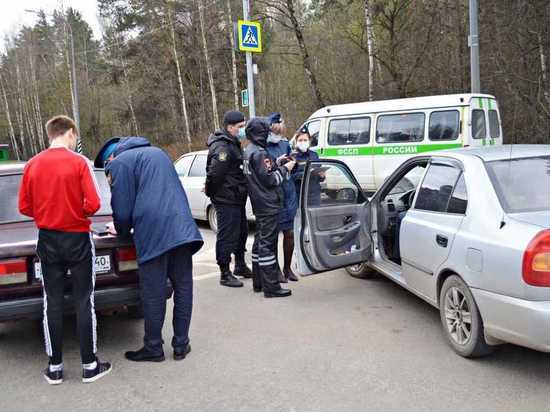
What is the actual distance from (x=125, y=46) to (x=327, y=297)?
34.3 metres

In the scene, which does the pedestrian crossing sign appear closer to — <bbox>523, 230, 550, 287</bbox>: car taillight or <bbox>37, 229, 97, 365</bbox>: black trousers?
<bbox>37, 229, 97, 365</bbox>: black trousers

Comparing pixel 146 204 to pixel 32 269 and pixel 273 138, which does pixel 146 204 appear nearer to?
pixel 32 269

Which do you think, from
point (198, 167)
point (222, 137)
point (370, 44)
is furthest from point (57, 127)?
point (370, 44)

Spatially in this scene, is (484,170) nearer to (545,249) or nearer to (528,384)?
(545,249)

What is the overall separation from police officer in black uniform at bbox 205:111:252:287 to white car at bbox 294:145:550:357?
3.17 feet

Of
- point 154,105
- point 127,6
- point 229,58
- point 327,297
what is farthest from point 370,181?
point 127,6

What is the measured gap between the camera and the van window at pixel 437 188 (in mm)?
3908

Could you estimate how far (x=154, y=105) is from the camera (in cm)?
3597

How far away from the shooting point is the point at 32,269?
3645 mm

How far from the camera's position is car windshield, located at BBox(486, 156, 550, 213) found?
332 centimetres

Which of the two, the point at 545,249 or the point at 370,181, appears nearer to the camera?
the point at 545,249

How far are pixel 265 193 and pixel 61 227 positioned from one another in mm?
2252

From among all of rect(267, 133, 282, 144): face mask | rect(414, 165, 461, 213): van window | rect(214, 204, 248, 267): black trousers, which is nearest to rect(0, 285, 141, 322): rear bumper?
rect(214, 204, 248, 267): black trousers

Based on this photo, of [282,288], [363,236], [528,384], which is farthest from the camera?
[282,288]
